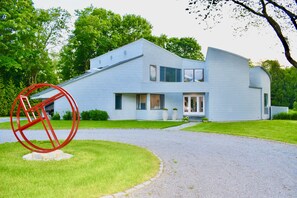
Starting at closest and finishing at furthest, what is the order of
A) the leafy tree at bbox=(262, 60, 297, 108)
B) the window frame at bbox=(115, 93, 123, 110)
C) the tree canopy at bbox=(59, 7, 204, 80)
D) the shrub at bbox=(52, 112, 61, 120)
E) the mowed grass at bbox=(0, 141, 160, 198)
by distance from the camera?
1. the mowed grass at bbox=(0, 141, 160, 198)
2. the shrub at bbox=(52, 112, 61, 120)
3. the window frame at bbox=(115, 93, 123, 110)
4. the tree canopy at bbox=(59, 7, 204, 80)
5. the leafy tree at bbox=(262, 60, 297, 108)

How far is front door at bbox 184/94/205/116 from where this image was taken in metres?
25.5

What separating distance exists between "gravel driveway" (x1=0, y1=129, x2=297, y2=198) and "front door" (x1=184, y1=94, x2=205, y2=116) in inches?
569

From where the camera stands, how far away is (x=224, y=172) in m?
6.88

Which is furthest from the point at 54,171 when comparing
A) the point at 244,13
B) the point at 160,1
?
the point at 244,13

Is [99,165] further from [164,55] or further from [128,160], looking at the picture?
[164,55]

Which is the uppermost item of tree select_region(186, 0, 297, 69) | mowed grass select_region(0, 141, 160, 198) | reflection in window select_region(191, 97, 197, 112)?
tree select_region(186, 0, 297, 69)

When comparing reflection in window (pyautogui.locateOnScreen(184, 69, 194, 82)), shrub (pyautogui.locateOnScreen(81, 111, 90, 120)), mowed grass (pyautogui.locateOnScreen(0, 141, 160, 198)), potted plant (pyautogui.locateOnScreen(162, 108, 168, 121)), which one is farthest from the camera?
reflection in window (pyautogui.locateOnScreen(184, 69, 194, 82))

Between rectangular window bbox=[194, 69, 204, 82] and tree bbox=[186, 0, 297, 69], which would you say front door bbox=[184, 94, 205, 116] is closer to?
rectangular window bbox=[194, 69, 204, 82]

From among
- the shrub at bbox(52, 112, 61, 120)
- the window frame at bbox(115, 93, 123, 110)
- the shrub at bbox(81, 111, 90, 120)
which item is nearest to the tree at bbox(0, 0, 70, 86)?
the shrub at bbox(52, 112, 61, 120)

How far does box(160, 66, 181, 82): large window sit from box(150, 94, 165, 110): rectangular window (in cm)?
186

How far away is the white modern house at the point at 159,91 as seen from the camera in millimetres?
24266

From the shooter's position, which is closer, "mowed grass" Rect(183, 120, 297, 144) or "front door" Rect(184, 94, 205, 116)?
"mowed grass" Rect(183, 120, 297, 144)

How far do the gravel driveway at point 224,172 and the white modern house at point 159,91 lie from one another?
532 inches

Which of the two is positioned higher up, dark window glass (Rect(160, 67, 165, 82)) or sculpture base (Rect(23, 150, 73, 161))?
dark window glass (Rect(160, 67, 165, 82))
